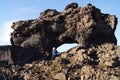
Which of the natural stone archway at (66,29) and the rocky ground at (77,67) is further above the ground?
the natural stone archway at (66,29)

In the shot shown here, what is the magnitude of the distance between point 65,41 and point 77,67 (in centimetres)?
543

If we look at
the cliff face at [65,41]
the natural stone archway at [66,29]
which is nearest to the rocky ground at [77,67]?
the cliff face at [65,41]

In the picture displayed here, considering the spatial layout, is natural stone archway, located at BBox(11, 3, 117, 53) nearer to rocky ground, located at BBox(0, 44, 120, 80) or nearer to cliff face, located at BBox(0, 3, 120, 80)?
cliff face, located at BBox(0, 3, 120, 80)

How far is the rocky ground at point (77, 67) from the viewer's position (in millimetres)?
37375

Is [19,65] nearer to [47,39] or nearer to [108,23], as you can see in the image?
[47,39]

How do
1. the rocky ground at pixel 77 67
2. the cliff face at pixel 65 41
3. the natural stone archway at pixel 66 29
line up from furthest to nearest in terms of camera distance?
the natural stone archway at pixel 66 29 < the cliff face at pixel 65 41 < the rocky ground at pixel 77 67

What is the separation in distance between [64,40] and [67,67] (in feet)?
17.3

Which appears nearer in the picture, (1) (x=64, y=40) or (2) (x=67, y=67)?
(2) (x=67, y=67)

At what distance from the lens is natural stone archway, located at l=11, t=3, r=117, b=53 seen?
42191 mm

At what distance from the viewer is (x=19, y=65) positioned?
1596 inches

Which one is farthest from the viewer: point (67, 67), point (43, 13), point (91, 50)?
point (43, 13)

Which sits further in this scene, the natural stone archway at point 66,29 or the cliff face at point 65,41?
the natural stone archway at point 66,29

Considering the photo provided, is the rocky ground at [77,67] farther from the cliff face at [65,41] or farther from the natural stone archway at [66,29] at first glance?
A: the natural stone archway at [66,29]

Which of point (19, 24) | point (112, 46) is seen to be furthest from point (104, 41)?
point (19, 24)
